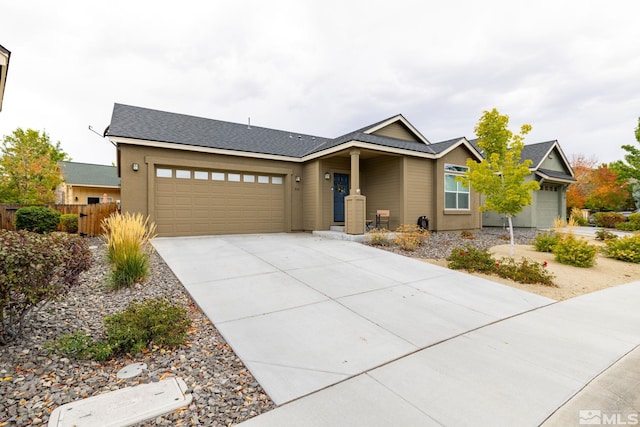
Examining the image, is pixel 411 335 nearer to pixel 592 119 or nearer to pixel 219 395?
pixel 219 395

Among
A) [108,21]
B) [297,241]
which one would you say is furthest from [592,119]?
[108,21]

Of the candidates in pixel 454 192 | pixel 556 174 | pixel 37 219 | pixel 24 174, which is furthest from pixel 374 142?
pixel 24 174

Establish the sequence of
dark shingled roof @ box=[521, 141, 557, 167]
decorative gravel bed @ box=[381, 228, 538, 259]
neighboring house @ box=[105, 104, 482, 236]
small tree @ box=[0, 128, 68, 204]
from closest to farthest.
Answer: decorative gravel bed @ box=[381, 228, 538, 259]
neighboring house @ box=[105, 104, 482, 236]
dark shingled roof @ box=[521, 141, 557, 167]
small tree @ box=[0, 128, 68, 204]

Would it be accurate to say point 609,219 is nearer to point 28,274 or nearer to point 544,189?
point 544,189

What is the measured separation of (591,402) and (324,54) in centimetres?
1163

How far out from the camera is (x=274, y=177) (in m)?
11.4

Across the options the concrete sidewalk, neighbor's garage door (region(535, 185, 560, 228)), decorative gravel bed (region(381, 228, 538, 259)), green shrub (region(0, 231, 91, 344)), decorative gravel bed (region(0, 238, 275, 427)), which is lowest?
the concrete sidewalk

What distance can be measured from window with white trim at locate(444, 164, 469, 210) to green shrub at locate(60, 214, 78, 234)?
1385 centimetres

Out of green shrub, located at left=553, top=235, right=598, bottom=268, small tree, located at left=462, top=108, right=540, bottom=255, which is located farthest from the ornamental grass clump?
green shrub, located at left=553, top=235, right=598, bottom=268

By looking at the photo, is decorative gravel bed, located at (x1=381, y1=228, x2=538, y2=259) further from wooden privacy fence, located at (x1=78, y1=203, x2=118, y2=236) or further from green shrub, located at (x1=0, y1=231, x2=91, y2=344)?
wooden privacy fence, located at (x1=78, y1=203, x2=118, y2=236)

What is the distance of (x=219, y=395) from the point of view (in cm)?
215

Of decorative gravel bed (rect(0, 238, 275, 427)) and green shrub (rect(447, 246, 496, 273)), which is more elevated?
green shrub (rect(447, 246, 496, 273))

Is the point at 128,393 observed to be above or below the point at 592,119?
below

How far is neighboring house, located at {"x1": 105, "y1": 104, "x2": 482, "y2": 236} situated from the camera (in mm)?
9320
